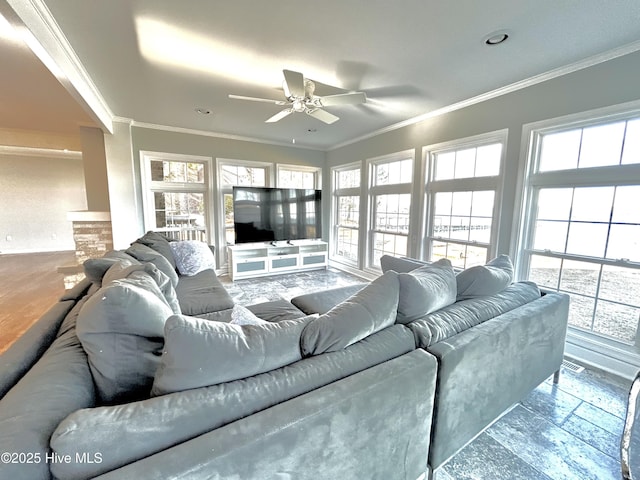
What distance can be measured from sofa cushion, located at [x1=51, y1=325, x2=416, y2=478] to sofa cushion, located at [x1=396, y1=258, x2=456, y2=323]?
0.46 metres

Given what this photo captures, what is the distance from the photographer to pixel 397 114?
367 cm

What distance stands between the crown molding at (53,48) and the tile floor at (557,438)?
356cm

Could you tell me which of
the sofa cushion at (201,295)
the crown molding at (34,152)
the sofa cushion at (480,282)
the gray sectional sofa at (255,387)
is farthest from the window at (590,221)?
the crown molding at (34,152)

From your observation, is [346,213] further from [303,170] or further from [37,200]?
[37,200]

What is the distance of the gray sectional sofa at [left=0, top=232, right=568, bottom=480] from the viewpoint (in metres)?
0.67

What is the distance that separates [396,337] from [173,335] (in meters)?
0.91

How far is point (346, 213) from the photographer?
5.54 meters

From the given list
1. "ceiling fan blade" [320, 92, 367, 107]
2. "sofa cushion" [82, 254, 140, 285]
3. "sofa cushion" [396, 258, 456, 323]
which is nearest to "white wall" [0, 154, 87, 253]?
"sofa cushion" [82, 254, 140, 285]

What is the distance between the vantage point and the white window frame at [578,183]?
2.15 meters

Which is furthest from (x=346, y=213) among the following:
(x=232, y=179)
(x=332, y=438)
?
(x=332, y=438)

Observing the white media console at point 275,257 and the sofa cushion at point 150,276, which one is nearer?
the sofa cushion at point 150,276

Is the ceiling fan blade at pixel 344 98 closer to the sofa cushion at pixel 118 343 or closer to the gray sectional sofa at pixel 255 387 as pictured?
the gray sectional sofa at pixel 255 387

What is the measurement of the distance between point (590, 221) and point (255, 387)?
3.14 meters

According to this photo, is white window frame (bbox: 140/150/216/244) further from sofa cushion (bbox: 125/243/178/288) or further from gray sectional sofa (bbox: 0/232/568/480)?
gray sectional sofa (bbox: 0/232/568/480)
